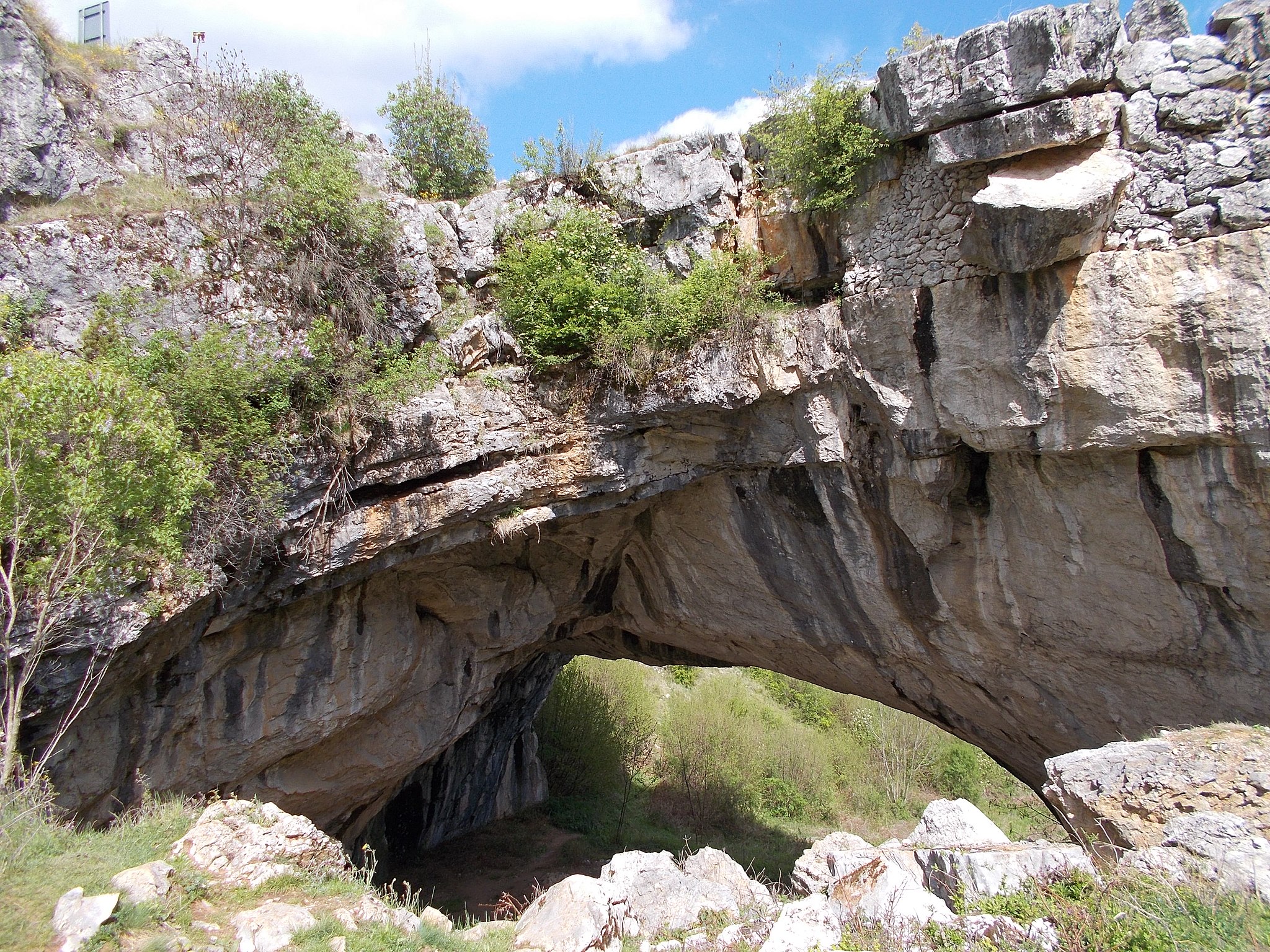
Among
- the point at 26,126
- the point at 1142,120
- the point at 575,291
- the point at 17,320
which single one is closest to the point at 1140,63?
the point at 1142,120

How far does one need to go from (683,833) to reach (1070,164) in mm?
14476

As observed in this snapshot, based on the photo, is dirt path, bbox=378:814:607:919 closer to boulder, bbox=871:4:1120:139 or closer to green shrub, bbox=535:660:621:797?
green shrub, bbox=535:660:621:797

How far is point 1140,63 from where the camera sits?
5.95 metres

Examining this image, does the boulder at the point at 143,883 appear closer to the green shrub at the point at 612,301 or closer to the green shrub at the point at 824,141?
the green shrub at the point at 612,301

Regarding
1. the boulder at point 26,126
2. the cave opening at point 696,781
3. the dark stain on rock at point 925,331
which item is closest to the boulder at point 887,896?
the dark stain on rock at point 925,331

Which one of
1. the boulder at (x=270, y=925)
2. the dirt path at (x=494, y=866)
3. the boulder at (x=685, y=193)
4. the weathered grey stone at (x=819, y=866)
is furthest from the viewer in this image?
the dirt path at (x=494, y=866)

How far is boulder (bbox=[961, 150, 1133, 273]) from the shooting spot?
18.6ft

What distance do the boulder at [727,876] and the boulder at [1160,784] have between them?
2.39 m

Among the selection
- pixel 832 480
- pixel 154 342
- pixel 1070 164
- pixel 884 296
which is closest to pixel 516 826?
pixel 832 480

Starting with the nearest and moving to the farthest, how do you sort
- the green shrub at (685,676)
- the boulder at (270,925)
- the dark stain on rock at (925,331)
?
the boulder at (270,925)
the dark stain on rock at (925,331)
the green shrub at (685,676)

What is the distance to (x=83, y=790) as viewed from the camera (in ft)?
22.7

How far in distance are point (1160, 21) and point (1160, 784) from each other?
6031mm

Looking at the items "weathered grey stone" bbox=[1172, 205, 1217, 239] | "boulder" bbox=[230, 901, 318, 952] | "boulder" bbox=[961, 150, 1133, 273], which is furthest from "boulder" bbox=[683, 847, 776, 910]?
"weathered grey stone" bbox=[1172, 205, 1217, 239]

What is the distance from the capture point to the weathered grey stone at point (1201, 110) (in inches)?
226
